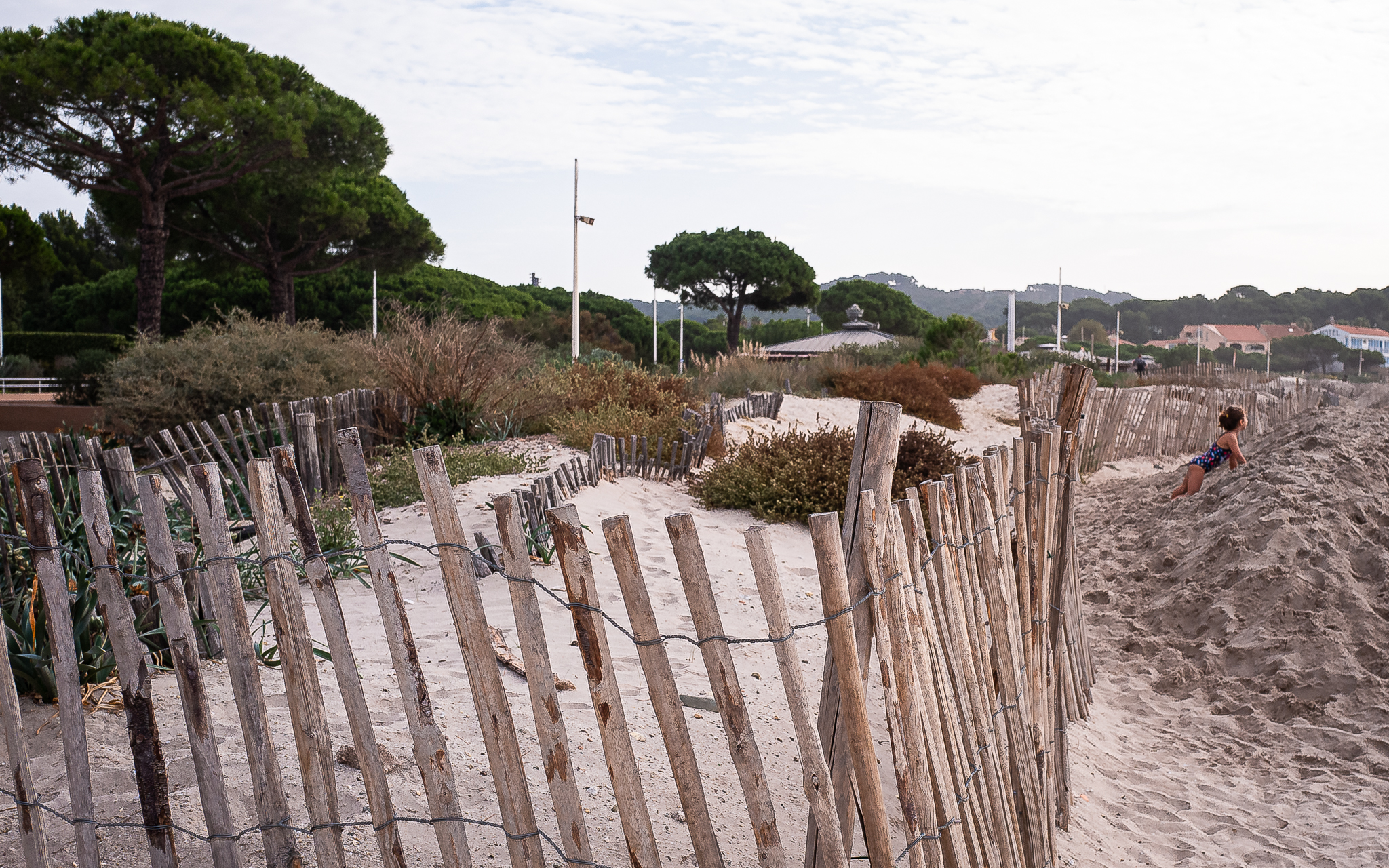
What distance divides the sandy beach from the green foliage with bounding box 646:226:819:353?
35.6m

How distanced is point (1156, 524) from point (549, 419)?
6.02 metres

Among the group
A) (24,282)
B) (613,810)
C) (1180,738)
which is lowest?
(1180,738)

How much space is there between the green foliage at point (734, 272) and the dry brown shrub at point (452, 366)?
32.0 metres

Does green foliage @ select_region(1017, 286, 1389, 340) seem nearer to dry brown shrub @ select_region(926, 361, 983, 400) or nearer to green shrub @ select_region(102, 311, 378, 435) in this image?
dry brown shrub @ select_region(926, 361, 983, 400)

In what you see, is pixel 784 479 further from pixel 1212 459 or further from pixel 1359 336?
pixel 1359 336

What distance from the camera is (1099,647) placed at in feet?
17.3

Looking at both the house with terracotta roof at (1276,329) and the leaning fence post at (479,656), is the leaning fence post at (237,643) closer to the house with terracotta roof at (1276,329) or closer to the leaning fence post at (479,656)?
the leaning fence post at (479,656)

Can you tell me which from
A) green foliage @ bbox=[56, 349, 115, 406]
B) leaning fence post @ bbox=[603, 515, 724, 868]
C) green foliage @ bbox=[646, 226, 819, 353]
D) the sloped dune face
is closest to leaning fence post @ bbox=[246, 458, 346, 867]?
leaning fence post @ bbox=[603, 515, 724, 868]

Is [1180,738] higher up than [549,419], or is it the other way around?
[549,419]

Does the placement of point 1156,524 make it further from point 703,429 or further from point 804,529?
point 703,429

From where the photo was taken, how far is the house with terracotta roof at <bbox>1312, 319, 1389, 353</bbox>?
75500 millimetres

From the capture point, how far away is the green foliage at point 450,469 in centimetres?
687

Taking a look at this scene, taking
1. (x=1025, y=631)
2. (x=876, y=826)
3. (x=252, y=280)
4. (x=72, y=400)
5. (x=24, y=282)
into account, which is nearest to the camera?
(x=876, y=826)

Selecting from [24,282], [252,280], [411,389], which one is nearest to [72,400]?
[411,389]
